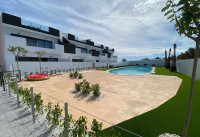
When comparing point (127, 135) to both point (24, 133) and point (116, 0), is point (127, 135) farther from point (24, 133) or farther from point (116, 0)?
point (116, 0)

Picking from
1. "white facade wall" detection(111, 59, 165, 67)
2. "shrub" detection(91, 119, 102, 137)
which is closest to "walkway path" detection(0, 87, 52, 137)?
"shrub" detection(91, 119, 102, 137)

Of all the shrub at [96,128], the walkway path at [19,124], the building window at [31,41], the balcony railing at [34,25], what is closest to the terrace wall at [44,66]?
the building window at [31,41]

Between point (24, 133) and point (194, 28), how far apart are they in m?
→ 4.65

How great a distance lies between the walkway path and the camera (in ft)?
8.39

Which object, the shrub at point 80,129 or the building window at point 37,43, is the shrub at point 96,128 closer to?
the shrub at point 80,129

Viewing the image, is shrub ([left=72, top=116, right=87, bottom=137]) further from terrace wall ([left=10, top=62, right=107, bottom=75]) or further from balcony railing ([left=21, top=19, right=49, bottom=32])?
balcony railing ([left=21, top=19, right=49, bottom=32])

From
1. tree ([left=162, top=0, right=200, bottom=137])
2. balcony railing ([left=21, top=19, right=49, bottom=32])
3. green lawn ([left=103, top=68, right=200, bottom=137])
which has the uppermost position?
balcony railing ([left=21, top=19, right=49, bottom=32])

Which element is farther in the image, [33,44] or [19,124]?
[33,44]

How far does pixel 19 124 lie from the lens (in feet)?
9.62

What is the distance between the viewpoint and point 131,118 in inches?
139

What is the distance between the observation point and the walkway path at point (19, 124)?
2.56m

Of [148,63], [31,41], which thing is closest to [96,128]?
[31,41]

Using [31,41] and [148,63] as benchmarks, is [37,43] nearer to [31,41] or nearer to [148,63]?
[31,41]

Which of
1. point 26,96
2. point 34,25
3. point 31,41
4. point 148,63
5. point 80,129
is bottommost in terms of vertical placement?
point 80,129
